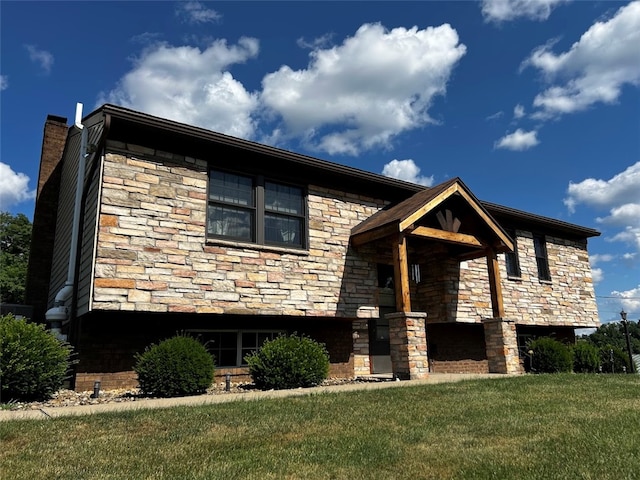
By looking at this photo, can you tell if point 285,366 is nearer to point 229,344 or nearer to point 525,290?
point 229,344

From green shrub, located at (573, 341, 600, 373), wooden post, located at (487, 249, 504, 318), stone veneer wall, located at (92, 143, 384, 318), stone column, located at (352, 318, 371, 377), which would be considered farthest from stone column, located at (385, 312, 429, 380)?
green shrub, located at (573, 341, 600, 373)

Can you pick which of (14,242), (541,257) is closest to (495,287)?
(541,257)

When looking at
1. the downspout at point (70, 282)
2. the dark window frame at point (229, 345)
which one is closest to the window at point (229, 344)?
the dark window frame at point (229, 345)

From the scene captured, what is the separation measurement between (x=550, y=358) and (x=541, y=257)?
5.10m

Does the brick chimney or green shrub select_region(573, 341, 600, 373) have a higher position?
the brick chimney

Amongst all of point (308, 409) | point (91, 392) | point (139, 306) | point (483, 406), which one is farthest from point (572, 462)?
point (91, 392)

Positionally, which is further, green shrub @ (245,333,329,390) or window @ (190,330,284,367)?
window @ (190,330,284,367)

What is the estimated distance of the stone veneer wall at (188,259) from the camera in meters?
8.70

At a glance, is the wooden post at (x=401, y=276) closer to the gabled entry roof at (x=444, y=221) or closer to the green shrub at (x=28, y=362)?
the gabled entry roof at (x=444, y=221)

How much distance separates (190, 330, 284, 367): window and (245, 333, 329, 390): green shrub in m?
1.74

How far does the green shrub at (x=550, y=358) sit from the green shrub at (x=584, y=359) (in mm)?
1261

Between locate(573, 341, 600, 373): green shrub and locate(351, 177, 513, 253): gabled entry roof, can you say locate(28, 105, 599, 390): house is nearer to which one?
locate(351, 177, 513, 253): gabled entry roof

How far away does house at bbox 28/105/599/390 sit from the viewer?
9.00m

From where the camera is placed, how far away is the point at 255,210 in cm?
1055
